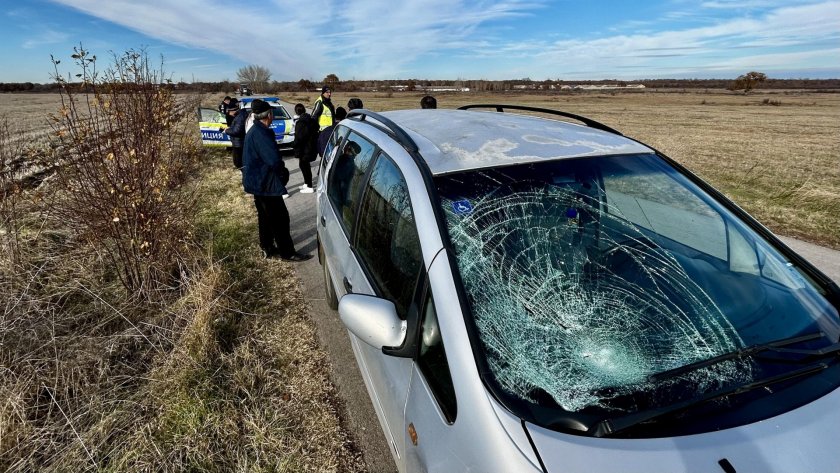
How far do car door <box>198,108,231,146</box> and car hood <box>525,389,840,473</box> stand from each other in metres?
13.1

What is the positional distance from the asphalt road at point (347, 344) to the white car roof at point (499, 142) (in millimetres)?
1614

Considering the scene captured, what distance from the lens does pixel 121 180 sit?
3566mm

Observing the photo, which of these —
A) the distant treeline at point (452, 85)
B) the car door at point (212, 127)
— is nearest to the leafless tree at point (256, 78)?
the distant treeline at point (452, 85)

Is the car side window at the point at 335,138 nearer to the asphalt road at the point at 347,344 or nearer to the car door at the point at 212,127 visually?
the asphalt road at the point at 347,344

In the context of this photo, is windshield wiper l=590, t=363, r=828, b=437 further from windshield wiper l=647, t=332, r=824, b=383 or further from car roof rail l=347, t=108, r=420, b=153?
car roof rail l=347, t=108, r=420, b=153

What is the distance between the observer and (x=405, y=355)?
4.98 feet

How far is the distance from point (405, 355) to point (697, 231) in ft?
5.39

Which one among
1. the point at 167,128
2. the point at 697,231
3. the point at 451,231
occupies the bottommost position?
the point at 697,231

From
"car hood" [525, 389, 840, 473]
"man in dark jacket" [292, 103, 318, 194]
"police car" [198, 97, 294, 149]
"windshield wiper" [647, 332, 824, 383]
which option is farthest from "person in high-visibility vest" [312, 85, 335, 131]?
"car hood" [525, 389, 840, 473]

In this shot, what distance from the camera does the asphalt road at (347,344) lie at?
2.37 meters

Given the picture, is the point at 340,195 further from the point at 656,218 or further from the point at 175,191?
the point at 175,191

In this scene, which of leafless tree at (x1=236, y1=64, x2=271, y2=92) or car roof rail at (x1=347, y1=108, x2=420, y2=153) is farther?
leafless tree at (x1=236, y1=64, x2=271, y2=92)

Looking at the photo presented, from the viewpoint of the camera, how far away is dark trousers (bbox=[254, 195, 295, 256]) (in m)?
4.72

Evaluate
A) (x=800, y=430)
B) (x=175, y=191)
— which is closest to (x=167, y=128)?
(x=175, y=191)
